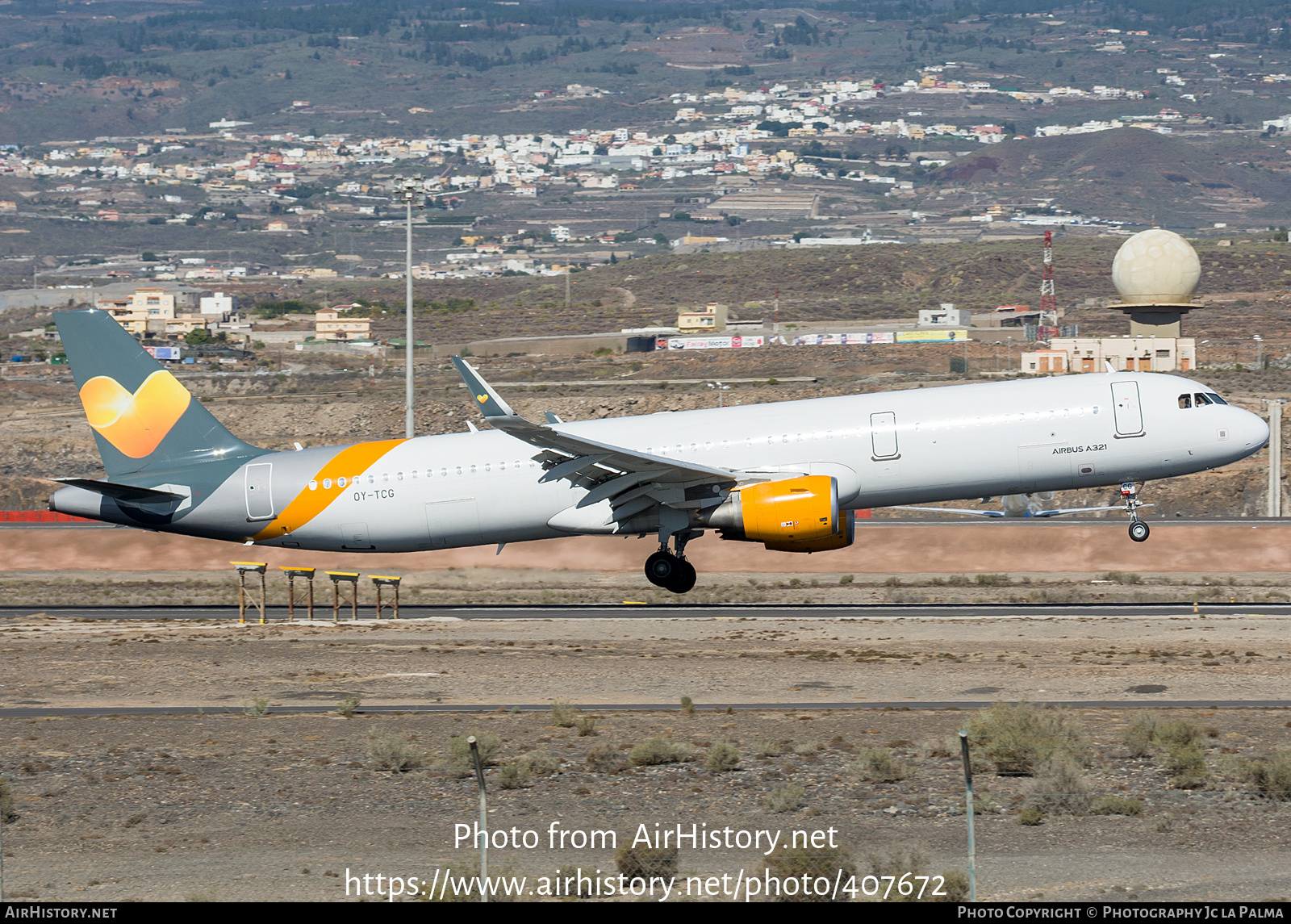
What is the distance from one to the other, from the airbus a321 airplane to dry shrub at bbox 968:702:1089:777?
10.4 m

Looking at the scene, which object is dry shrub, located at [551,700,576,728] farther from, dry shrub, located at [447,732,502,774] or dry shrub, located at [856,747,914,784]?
dry shrub, located at [856,747,914,784]

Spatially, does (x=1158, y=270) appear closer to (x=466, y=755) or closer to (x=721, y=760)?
(x=721, y=760)

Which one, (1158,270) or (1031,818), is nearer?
(1031,818)

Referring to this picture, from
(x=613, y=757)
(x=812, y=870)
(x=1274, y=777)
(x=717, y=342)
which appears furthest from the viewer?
(x=717, y=342)

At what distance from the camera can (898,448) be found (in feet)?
118

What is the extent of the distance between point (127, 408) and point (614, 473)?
13299 millimetres

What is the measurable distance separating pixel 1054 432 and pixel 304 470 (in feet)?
61.5

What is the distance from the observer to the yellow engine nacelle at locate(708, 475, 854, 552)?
35062 mm

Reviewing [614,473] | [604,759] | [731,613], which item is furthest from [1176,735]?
[731,613]

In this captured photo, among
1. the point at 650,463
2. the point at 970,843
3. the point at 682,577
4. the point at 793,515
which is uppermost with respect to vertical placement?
the point at 650,463

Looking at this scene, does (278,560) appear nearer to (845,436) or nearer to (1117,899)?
(845,436)

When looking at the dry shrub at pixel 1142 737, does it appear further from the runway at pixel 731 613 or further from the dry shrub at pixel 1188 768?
the runway at pixel 731 613

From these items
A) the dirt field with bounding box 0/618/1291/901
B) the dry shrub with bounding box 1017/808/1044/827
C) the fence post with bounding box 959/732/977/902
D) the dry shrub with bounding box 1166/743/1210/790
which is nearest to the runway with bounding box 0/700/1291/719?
the dirt field with bounding box 0/618/1291/901
